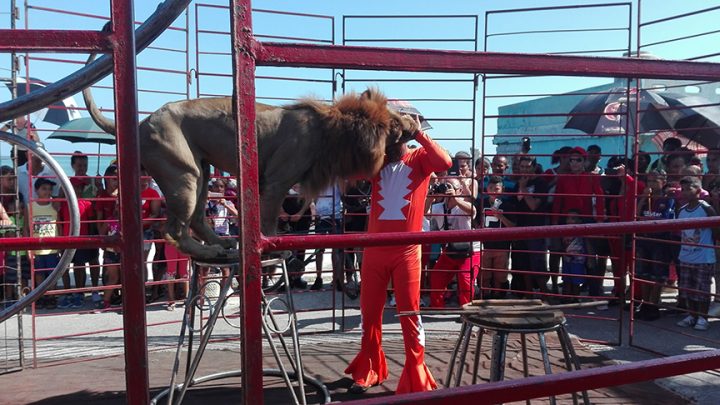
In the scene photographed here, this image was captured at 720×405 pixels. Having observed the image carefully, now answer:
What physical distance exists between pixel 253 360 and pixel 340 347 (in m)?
3.42

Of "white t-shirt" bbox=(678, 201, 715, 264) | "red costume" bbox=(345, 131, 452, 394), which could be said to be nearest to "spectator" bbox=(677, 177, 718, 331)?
"white t-shirt" bbox=(678, 201, 715, 264)

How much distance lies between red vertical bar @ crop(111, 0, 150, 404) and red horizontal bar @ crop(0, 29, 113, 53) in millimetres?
43

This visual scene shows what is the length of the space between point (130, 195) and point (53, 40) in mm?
381

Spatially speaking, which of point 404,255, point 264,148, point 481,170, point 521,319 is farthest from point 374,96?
point 481,170

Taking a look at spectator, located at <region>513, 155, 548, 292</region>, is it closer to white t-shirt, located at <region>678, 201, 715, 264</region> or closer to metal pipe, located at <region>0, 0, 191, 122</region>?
white t-shirt, located at <region>678, 201, 715, 264</region>

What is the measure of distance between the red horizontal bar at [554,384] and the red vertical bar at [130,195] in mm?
520

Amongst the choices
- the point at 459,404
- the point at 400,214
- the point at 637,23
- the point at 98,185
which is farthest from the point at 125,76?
the point at 98,185

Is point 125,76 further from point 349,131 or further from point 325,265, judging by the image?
point 325,265

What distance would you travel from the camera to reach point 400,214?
137 inches

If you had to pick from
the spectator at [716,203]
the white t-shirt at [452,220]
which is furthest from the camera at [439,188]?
the spectator at [716,203]

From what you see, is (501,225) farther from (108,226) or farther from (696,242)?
(108,226)

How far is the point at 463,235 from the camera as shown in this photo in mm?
1539

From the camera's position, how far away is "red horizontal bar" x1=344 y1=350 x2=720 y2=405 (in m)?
1.39

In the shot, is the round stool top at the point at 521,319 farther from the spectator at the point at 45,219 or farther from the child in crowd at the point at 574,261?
the spectator at the point at 45,219
